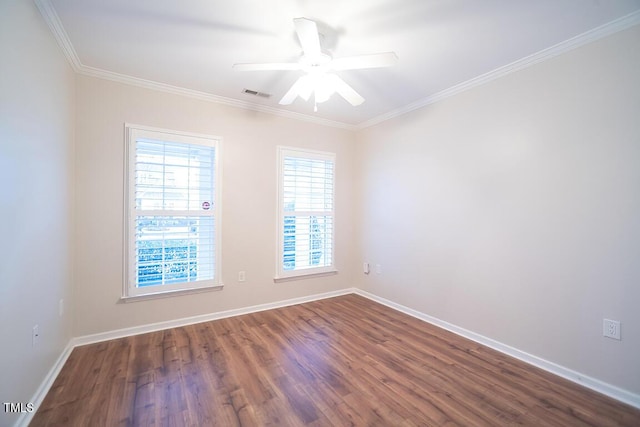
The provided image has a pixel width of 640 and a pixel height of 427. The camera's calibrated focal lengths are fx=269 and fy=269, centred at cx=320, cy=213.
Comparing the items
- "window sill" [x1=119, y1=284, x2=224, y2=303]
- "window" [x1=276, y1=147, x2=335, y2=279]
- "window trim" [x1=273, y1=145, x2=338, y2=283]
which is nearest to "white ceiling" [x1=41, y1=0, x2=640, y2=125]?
"window trim" [x1=273, y1=145, x2=338, y2=283]

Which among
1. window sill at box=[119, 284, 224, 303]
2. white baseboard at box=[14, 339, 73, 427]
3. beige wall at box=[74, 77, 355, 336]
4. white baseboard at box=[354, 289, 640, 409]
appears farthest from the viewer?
window sill at box=[119, 284, 224, 303]

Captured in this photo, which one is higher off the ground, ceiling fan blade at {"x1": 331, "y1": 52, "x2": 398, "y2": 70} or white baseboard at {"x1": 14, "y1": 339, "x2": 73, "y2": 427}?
ceiling fan blade at {"x1": 331, "y1": 52, "x2": 398, "y2": 70}

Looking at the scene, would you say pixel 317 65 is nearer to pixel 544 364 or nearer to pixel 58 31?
pixel 58 31

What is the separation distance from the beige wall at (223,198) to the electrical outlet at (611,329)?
284cm

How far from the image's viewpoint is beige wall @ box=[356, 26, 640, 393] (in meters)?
1.89

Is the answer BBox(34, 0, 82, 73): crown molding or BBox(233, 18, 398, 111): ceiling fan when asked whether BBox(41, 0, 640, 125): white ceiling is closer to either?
BBox(34, 0, 82, 73): crown molding

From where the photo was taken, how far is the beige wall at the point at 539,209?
1886mm

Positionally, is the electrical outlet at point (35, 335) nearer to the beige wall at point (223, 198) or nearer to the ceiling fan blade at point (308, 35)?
the beige wall at point (223, 198)

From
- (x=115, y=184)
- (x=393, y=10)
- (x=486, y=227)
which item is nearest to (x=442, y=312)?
(x=486, y=227)

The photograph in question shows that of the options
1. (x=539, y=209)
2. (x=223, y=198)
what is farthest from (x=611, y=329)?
(x=223, y=198)

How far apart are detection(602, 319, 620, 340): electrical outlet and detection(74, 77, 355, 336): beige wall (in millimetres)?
2843

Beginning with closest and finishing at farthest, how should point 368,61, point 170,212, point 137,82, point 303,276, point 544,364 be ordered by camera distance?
point 368,61, point 544,364, point 137,82, point 170,212, point 303,276

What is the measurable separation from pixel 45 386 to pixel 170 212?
1.61 meters

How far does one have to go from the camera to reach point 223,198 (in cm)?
322
